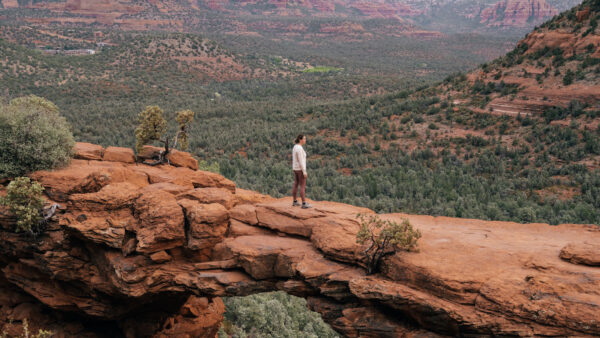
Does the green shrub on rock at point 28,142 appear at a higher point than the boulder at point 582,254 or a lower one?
higher

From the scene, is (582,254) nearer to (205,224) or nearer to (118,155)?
(205,224)

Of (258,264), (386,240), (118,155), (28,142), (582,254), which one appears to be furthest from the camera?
(118,155)

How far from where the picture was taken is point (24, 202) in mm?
11312

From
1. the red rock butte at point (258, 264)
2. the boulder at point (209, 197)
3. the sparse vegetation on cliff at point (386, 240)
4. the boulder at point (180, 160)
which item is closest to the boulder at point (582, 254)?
the red rock butte at point (258, 264)

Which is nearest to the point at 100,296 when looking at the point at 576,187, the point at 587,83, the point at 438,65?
the point at 576,187

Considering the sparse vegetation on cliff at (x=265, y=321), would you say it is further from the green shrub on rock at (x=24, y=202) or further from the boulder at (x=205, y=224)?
the green shrub on rock at (x=24, y=202)

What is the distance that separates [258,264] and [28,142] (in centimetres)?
830

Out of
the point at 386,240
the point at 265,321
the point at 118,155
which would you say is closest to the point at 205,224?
the point at 386,240

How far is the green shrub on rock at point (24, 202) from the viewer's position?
11.1 m

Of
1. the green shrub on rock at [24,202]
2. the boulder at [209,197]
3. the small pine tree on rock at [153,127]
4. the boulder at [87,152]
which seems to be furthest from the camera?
the small pine tree on rock at [153,127]

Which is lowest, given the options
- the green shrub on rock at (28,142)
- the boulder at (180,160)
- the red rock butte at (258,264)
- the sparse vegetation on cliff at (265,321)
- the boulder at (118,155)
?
the sparse vegetation on cliff at (265,321)

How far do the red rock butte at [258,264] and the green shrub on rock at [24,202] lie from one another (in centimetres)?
51

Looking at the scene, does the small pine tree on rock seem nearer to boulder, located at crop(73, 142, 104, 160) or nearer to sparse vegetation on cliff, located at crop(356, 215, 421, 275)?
boulder, located at crop(73, 142, 104, 160)

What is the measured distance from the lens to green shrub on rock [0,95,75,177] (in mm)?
12523
